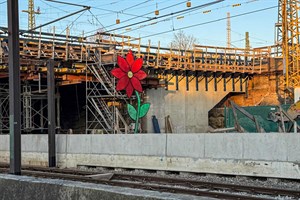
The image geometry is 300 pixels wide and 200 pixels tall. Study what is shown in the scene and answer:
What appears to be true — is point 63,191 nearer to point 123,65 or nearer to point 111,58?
point 123,65

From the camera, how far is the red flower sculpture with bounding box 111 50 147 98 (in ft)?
101

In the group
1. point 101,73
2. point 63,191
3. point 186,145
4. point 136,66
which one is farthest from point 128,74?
point 63,191

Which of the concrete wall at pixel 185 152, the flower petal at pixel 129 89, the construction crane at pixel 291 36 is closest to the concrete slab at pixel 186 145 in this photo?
the concrete wall at pixel 185 152

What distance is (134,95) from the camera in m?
35.8

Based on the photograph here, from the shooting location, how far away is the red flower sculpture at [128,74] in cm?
3073

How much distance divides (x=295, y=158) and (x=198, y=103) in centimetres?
2802

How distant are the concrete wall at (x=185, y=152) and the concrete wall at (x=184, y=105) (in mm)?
15928

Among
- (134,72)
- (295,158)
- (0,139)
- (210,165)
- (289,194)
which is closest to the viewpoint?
(289,194)

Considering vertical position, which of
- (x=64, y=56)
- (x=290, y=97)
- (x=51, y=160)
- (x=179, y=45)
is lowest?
(x=51, y=160)

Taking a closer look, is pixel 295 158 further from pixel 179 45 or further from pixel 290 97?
pixel 179 45

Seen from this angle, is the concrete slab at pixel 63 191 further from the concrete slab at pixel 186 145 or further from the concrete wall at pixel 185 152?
the concrete slab at pixel 186 145

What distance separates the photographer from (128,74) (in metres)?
30.9

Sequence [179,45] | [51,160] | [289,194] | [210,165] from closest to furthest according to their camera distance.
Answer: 1. [289,194]
2. [210,165]
3. [51,160]
4. [179,45]

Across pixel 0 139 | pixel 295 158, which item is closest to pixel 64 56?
pixel 0 139
